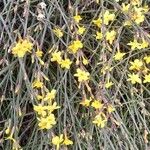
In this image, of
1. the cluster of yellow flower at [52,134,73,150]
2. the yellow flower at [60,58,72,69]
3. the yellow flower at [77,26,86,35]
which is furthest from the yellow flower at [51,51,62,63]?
the cluster of yellow flower at [52,134,73,150]

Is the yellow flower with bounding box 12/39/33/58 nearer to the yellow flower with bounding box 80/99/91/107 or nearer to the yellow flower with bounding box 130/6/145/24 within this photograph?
the yellow flower with bounding box 80/99/91/107

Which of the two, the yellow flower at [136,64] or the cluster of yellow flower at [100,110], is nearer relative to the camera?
the cluster of yellow flower at [100,110]

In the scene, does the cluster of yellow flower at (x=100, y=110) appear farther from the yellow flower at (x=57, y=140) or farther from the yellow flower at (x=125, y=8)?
the yellow flower at (x=125, y=8)

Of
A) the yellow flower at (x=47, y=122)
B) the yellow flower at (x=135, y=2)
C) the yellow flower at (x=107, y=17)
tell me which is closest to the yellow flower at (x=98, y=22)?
the yellow flower at (x=107, y=17)

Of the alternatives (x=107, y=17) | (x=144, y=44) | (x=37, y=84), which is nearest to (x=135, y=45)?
(x=144, y=44)

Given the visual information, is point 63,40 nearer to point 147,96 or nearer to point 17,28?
point 17,28

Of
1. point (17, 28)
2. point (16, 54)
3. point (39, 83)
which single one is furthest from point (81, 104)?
point (17, 28)

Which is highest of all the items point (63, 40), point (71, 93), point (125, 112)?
point (63, 40)
